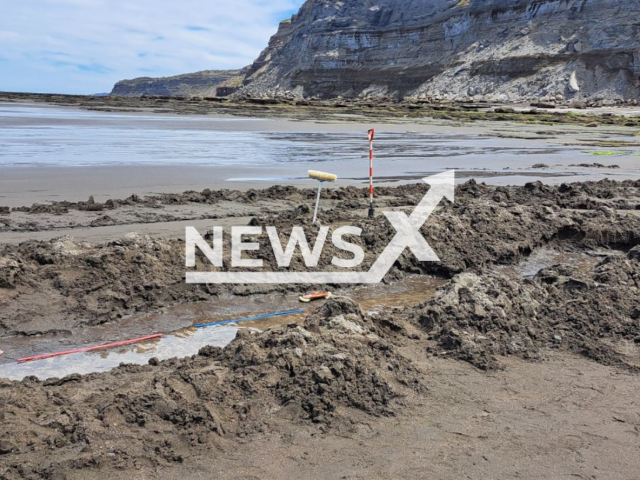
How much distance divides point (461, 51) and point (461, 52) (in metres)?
0.35

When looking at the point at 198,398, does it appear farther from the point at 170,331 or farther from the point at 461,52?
the point at 461,52

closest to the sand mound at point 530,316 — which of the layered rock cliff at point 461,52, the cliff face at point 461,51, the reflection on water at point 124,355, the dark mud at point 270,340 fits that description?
the dark mud at point 270,340

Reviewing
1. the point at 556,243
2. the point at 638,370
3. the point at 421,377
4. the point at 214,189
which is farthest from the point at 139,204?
the point at 638,370

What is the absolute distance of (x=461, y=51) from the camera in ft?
357

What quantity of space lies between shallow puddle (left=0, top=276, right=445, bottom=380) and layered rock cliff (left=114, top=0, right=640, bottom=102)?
266 feet

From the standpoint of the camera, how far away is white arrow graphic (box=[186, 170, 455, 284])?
778cm

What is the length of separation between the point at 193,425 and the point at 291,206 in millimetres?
8314

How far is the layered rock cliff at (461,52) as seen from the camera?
85.2 m

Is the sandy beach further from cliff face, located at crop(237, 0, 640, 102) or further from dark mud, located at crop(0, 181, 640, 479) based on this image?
cliff face, located at crop(237, 0, 640, 102)

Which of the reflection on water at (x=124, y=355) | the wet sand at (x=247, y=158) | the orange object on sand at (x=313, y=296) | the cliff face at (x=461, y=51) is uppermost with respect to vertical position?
the cliff face at (x=461, y=51)

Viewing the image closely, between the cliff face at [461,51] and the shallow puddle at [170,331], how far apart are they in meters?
81.9

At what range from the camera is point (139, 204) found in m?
11.8

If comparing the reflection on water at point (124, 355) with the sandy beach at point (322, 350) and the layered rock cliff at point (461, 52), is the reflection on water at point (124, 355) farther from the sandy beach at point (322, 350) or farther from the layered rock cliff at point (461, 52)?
the layered rock cliff at point (461, 52)

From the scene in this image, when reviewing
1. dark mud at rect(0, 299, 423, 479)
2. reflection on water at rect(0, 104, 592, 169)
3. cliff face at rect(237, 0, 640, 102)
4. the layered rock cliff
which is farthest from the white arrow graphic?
cliff face at rect(237, 0, 640, 102)
